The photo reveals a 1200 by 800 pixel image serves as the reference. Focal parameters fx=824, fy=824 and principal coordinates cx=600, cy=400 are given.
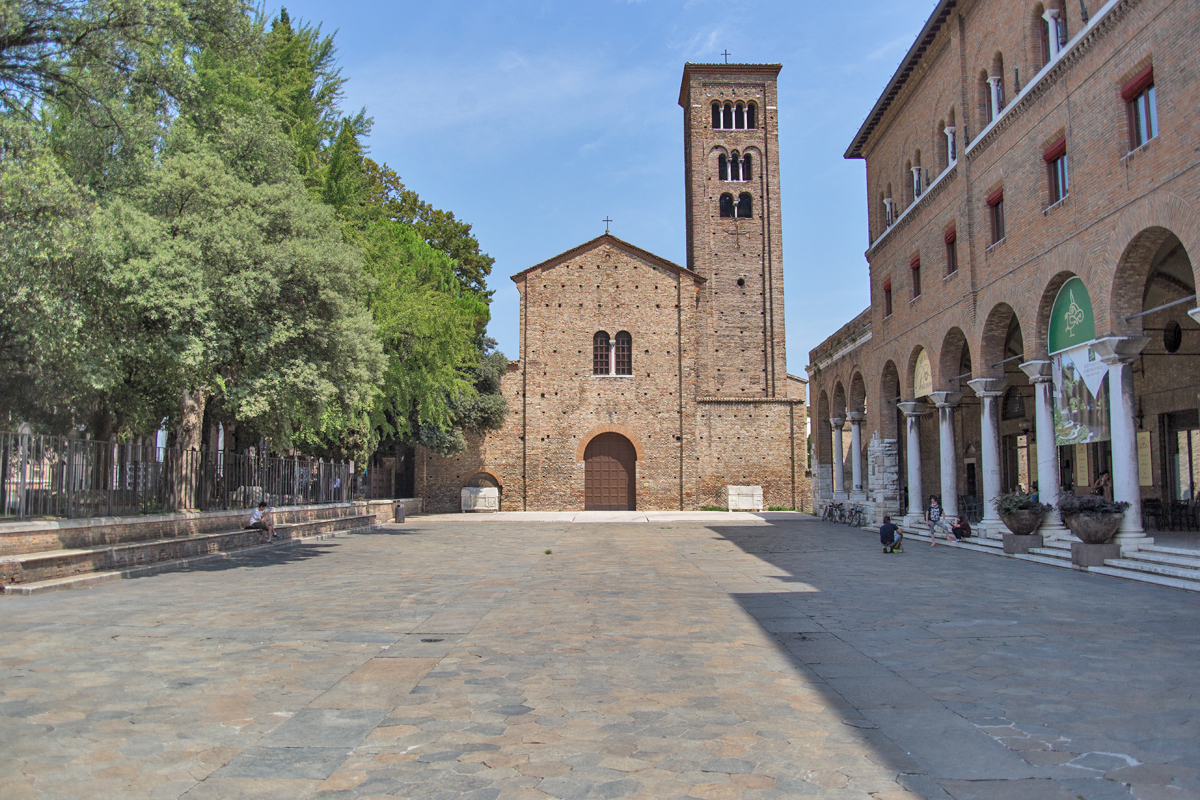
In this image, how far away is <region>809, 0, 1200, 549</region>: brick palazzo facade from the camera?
10702mm

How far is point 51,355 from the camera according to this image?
11.4m

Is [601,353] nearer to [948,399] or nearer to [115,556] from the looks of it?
[948,399]

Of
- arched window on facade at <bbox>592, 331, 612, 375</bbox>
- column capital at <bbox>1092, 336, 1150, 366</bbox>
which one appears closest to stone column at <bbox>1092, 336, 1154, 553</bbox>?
column capital at <bbox>1092, 336, 1150, 366</bbox>

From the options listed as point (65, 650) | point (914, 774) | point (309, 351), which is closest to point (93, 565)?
point (309, 351)

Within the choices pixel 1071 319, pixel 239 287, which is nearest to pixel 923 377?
pixel 1071 319

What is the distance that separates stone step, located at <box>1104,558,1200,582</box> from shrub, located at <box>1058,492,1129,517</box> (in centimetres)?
67

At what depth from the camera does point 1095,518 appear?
1105 cm

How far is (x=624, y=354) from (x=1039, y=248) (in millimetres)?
20980

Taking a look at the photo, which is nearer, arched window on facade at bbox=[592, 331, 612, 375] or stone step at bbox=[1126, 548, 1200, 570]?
stone step at bbox=[1126, 548, 1200, 570]

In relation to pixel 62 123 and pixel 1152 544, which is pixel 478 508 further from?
pixel 1152 544

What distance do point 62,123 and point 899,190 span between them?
18.0 metres

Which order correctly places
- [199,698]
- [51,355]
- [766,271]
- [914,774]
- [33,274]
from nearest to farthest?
[914,774]
[199,698]
[33,274]
[51,355]
[766,271]

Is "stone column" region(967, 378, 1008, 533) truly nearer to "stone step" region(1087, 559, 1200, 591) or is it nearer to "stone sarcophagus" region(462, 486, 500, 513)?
"stone step" region(1087, 559, 1200, 591)

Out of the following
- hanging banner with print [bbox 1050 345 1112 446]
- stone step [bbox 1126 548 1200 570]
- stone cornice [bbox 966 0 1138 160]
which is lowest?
stone step [bbox 1126 548 1200 570]
